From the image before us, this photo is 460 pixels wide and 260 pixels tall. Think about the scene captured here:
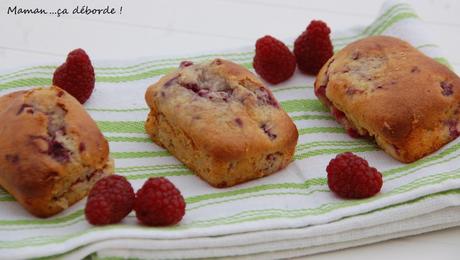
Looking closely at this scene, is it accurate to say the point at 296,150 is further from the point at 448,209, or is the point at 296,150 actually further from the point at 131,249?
the point at 131,249

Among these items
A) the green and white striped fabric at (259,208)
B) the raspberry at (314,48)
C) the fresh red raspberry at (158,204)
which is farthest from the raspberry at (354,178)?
the raspberry at (314,48)

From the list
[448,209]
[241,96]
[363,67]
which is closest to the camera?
[448,209]

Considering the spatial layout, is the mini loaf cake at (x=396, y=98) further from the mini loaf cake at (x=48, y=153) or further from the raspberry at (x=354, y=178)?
the mini loaf cake at (x=48, y=153)

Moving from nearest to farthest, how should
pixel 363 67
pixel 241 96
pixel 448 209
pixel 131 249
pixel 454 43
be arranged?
1. pixel 131 249
2. pixel 448 209
3. pixel 241 96
4. pixel 363 67
5. pixel 454 43

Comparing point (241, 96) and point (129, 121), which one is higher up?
point (241, 96)

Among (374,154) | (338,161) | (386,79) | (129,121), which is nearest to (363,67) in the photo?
(386,79)

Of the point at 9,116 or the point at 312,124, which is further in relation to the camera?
the point at 312,124

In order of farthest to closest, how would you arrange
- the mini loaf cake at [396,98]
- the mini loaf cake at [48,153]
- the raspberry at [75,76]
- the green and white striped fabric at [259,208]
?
the raspberry at [75,76] → the mini loaf cake at [396,98] → the mini loaf cake at [48,153] → the green and white striped fabric at [259,208]

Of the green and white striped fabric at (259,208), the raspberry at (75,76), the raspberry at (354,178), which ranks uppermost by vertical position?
the raspberry at (75,76)
